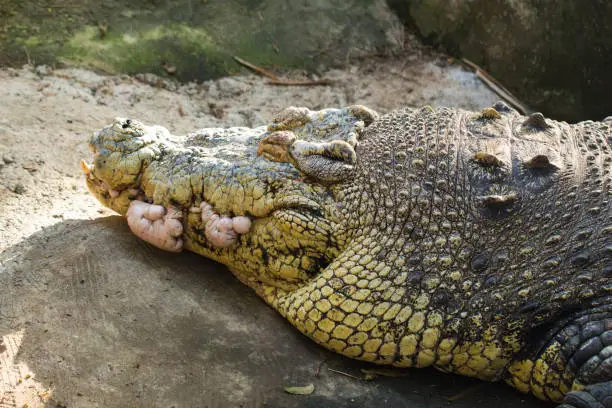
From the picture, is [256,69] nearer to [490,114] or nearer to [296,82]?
[296,82]

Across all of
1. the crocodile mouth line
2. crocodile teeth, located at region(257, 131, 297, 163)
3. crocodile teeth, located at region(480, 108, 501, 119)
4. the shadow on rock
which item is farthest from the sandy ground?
crocodile teeth, located at region(480, 108, 501, 119)

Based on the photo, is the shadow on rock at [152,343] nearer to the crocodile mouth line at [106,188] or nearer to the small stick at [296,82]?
the crocodile mouth line at [106,188]

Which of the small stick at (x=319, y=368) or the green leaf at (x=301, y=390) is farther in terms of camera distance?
the small stick at (x=319, y=368)

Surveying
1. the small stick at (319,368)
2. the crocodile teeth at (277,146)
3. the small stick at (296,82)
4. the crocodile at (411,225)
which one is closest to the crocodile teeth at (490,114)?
the crocodile at (411,225)

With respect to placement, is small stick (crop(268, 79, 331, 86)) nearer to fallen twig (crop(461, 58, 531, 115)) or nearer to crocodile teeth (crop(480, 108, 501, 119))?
fallen twig (crop(461, 58, 531, 115))

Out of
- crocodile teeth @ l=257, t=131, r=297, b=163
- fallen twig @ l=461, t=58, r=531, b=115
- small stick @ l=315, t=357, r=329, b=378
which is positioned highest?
fallen twig @ l=461, t=58, r=531, b=115

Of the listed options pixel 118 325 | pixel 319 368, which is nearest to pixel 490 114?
pixel 319 368
